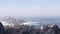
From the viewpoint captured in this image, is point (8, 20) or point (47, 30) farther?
point (8, 20)

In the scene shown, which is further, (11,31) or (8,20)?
(8,20)

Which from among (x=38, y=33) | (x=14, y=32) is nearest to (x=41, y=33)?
(x=38, y=33)

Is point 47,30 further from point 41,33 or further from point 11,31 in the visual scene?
point 11,31

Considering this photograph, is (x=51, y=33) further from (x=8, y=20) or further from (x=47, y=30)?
(x=8, y=20)

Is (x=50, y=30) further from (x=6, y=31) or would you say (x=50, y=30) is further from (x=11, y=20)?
(x=11, y=20)

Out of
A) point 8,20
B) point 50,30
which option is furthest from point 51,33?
point 8,20

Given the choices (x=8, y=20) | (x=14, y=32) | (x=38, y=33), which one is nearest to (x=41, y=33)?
(x=38, y=33)

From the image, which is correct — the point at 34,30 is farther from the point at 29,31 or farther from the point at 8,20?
the point at 8,20
